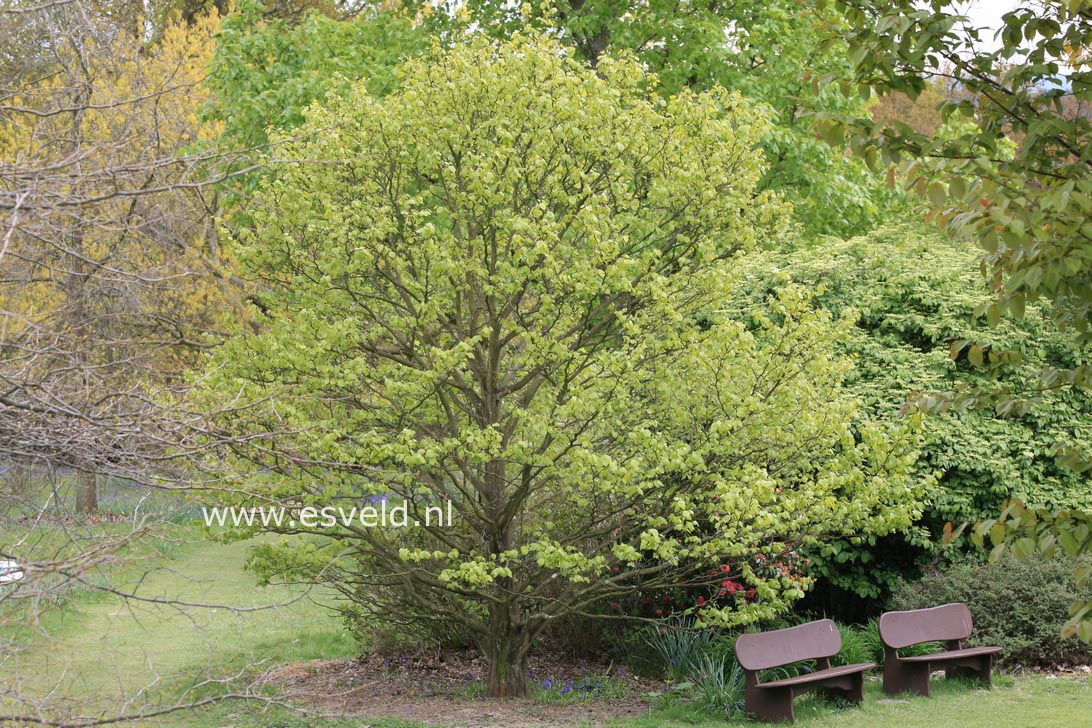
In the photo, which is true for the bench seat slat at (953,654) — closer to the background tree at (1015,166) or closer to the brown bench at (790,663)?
the brown bench at (790,663)

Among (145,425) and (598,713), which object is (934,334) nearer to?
(598,713)

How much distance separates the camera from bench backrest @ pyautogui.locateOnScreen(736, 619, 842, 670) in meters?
7.80

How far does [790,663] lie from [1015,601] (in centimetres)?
245

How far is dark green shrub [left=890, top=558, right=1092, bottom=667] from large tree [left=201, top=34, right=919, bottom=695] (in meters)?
1.96

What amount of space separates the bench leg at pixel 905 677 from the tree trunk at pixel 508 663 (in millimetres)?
2845

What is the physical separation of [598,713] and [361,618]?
279 cm

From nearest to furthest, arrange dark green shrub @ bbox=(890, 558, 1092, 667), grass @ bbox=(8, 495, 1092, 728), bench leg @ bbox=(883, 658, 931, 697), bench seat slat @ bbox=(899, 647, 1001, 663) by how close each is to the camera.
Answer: grass @ bbox=(8, 495, 1092, 728) < bench seat slat @ bbox=(899, 647, 1001, 663) < bench leg @ bbox=(883, 658, 931, 697) < dark green shrub @ bbox=(890, 558, 1092, 667)

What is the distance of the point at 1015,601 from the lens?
9.26 metres

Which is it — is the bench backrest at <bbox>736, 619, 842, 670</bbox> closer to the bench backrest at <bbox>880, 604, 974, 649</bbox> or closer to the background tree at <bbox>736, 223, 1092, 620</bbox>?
the bench backrest at <bbox>880, 604, 974, 649</bbox>

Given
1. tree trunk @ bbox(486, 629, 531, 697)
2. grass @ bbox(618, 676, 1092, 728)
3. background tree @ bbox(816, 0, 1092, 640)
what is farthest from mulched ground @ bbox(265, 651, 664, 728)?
background tree @ bbox(816, 0, 1092, 640)

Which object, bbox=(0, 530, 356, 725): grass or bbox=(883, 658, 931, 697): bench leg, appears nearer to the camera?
bbox=(883, 658, 931, 697): bench leg

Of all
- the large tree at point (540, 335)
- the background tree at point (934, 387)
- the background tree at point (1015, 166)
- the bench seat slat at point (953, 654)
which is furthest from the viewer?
the background tree at point (934, 387)

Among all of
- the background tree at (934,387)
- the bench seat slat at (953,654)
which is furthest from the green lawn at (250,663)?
the background tree at (934,387)

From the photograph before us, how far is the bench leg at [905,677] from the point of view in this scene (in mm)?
8445
